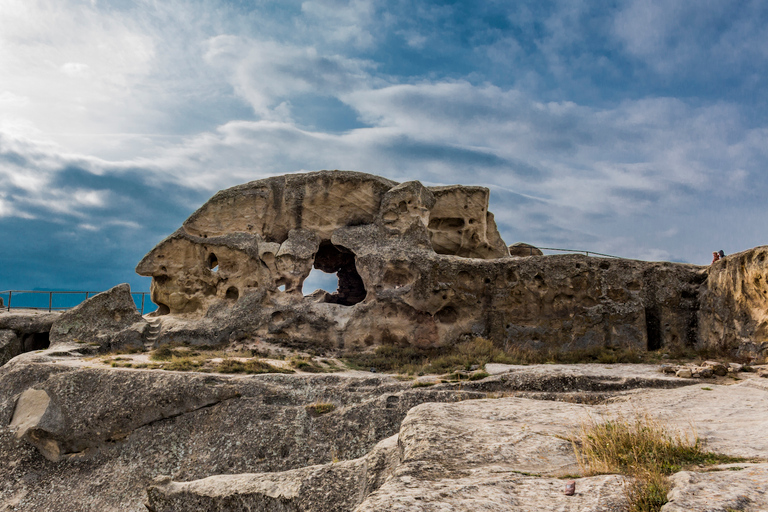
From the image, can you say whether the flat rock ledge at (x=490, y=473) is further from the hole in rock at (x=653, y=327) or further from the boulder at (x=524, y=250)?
the boulder at (x=524, y=250)

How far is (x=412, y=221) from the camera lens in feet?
61.4

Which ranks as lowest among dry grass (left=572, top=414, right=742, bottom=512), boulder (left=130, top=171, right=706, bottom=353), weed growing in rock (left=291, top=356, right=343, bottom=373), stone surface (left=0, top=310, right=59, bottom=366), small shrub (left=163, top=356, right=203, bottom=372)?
weed growing in rock (left=291, top=356, right=343, bottom=373)

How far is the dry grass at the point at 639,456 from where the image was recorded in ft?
12.5

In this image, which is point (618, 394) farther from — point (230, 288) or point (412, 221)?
point (230, 288)

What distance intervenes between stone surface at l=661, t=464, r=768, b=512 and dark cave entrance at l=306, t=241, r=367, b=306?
66.5 ft

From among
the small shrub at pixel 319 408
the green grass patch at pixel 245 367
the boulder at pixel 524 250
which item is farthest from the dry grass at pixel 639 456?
the boulder at pixel 524 250

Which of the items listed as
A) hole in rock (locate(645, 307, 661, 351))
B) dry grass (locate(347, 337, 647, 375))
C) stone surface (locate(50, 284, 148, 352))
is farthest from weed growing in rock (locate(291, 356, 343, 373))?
hole in rock (locate(645, 307, 661, 351))

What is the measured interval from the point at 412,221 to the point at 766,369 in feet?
34.9

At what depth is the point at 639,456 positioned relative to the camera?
454cm

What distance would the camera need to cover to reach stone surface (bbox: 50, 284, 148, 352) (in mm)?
17453

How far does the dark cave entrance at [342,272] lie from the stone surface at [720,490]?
20.3m

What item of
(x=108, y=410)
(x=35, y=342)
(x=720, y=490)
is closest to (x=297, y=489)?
(x=720, y=490)

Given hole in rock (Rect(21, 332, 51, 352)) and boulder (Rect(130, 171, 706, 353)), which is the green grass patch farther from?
hole in rock (Rect(21, 332, 51, 352))

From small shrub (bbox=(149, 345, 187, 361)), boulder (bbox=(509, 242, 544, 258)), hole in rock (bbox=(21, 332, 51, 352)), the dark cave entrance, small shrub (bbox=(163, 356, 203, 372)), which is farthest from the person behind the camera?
boulder (bbox=(509, 242, 544, 258))
